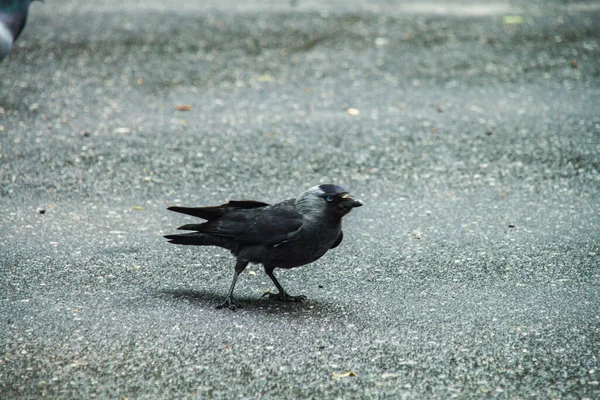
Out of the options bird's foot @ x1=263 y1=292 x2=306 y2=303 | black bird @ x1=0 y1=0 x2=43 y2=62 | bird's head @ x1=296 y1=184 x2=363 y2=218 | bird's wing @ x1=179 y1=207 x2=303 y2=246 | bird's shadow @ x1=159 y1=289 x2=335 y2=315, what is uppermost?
black bird @ x1=0 y1=0 x2=43 y2=62

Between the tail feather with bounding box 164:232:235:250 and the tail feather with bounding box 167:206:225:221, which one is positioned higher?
the tail feather with bounding box 167:206:225:221

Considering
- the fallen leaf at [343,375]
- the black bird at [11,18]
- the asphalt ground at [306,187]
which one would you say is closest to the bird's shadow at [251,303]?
the asphalt ground at [306,187]

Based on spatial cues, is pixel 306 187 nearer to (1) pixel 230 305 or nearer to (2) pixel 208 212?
(2) pixel 208 212

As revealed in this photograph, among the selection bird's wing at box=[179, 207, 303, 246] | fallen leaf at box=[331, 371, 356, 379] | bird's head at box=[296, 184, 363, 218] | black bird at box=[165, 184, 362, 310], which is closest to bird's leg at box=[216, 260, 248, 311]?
black bird at box=[165, 184, 362, 310]

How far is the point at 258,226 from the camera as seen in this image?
434 cm

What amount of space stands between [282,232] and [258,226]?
6.1 inches

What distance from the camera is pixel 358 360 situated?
370cm

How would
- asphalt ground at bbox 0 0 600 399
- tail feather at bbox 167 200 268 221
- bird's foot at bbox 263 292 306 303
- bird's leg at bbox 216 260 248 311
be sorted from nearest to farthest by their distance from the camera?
asphalt ground at bbox 0 0 600 399, bird's leg at bbox 216 260 248 311, bird's foot at bbox 263 292 306 303, tail feather at bbox 167 200 268 221

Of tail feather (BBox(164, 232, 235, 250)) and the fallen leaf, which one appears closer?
the fallen leaf

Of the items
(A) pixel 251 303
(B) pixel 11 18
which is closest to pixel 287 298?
(A) pixel 251 303

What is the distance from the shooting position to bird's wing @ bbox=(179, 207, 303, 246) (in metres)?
4.27

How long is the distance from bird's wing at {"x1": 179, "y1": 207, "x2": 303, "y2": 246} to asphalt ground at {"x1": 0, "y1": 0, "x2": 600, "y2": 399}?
1.16ft

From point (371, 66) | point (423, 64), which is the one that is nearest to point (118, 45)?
point (371, 66)

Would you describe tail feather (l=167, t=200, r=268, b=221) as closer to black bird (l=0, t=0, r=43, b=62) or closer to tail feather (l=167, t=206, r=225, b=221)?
tail feather (l=167, t=206, r=225, b=221)
